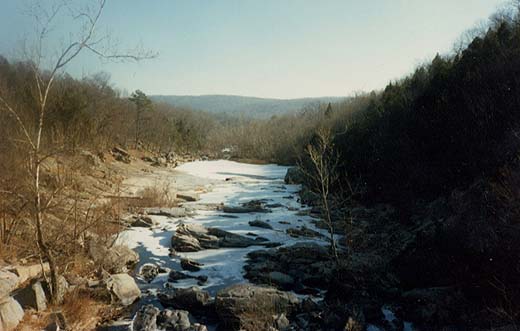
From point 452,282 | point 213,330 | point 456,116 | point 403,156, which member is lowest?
point 213,330

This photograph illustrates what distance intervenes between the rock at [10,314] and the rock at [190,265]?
17.1ft

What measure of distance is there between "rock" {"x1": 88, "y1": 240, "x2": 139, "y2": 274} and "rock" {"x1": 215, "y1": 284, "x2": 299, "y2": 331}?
3.91 meters

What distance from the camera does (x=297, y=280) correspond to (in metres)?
11.2

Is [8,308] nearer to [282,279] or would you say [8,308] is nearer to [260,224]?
[282,279]

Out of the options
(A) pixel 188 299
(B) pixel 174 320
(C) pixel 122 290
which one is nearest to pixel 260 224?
(A) pixel 188 299

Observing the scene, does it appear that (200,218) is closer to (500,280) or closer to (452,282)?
(452,282)

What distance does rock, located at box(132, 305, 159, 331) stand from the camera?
8.03m

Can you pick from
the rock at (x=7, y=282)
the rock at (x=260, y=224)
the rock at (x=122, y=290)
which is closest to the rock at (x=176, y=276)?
the rock at (x=122, y=290)

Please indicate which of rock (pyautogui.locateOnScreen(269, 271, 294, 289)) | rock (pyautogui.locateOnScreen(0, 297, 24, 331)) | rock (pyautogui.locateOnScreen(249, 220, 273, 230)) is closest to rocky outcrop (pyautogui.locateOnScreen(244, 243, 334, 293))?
rock (pyautogui.locateOnScreen(269, 271, 294, 289))

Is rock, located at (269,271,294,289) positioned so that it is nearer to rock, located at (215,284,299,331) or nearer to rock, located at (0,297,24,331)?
rock, located at (215,284,299,331)

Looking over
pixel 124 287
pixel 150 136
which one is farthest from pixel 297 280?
pixel 150 136

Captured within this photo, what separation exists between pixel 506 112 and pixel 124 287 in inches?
574

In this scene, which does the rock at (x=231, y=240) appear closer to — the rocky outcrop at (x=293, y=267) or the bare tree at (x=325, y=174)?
the rocky outcrop at (x=293, y=267)

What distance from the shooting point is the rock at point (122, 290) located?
9.30 m
